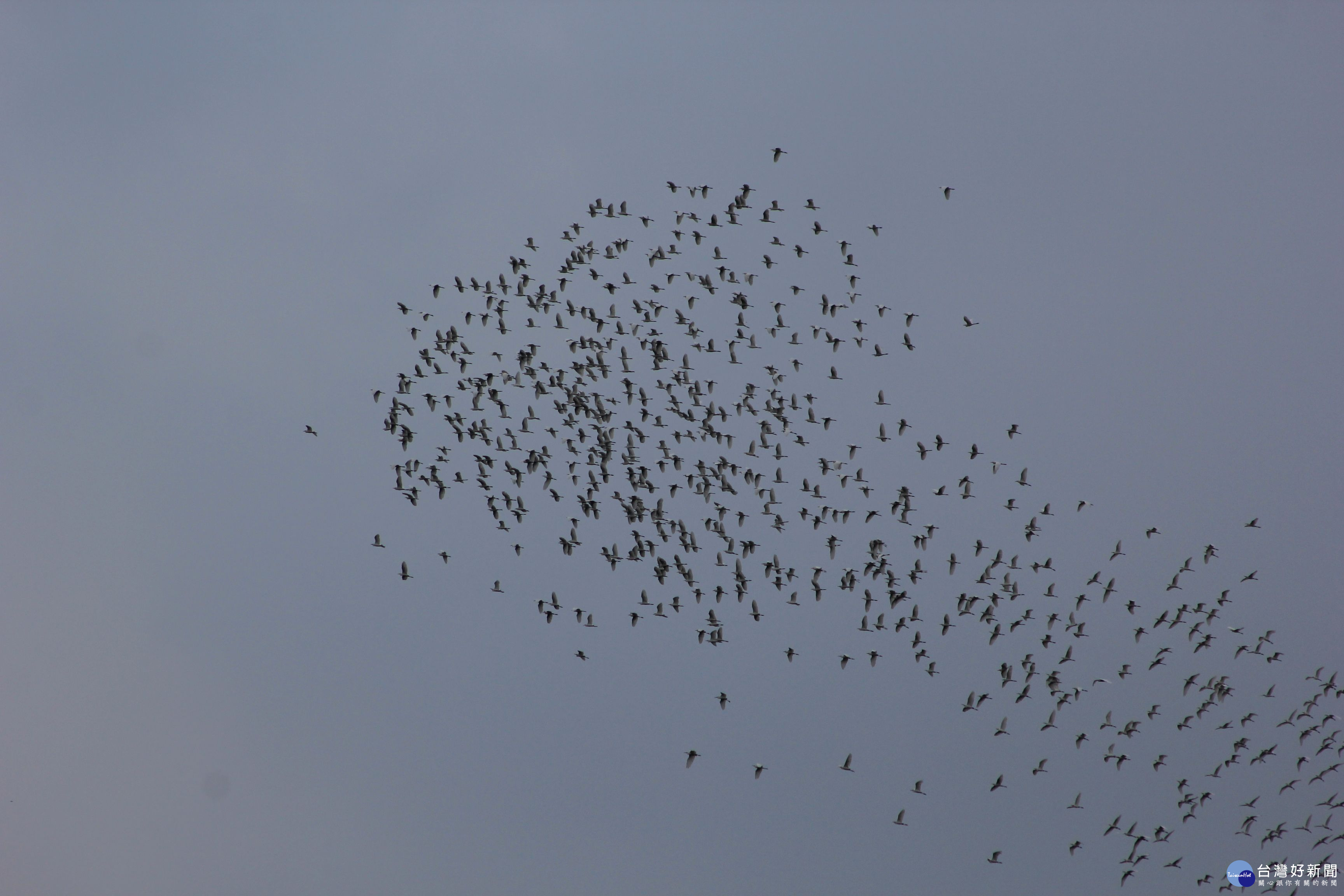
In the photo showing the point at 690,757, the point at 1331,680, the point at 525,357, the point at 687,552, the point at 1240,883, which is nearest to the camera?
the point at 690,757

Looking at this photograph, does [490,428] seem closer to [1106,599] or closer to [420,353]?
[420,353]

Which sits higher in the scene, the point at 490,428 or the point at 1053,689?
the point at 490,428

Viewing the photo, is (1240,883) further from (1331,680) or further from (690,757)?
(690,757)

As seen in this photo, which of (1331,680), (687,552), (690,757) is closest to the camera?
(690,757)

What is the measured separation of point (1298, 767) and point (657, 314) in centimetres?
4072

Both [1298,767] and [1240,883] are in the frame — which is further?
[1240,883]

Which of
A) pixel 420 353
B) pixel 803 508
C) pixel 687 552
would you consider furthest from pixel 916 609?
pixel 420 353

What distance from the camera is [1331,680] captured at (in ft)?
214

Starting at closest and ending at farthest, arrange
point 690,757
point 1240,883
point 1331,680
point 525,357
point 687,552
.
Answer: point 690,757 < point 525,357 < point 687,552 < point 1331,680 < point 1240,883

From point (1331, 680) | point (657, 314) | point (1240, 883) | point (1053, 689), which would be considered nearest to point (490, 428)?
point (657, 314)

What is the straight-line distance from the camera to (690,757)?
51.9 metres

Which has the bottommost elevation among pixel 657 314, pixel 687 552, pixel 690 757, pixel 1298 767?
pixel 690 757

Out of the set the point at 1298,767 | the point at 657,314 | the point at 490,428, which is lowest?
the point at 1298,767

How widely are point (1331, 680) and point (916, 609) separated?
77.2 ft
